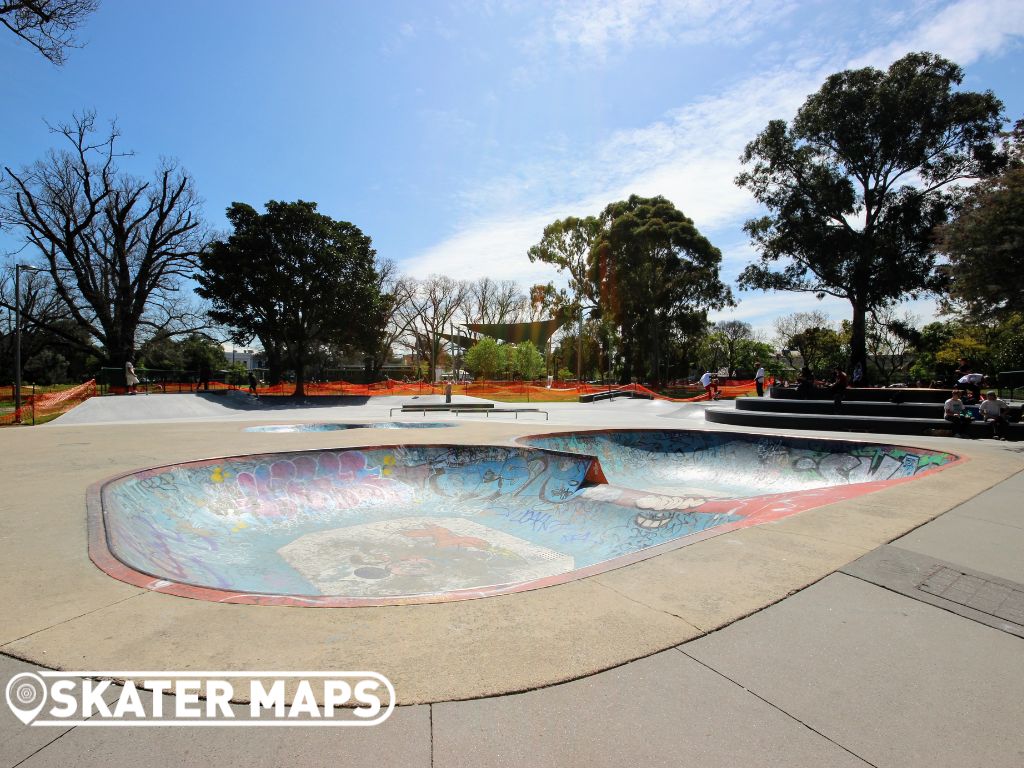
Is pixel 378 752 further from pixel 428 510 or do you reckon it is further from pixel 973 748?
pixel 428 510

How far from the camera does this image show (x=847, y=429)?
13.3 m

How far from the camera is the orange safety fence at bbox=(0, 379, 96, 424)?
17.8 metres

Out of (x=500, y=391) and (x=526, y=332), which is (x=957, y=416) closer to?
(x=500, y=391)

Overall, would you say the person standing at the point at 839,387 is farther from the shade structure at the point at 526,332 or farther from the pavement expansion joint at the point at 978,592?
the shade structure at the point at 526,332

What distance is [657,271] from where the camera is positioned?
39.8 m

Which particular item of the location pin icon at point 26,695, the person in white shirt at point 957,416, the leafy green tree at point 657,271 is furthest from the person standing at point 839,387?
the leafy green tree at point 657,271

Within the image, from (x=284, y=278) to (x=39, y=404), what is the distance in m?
13.3

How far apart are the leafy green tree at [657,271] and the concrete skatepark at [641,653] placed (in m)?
36.5

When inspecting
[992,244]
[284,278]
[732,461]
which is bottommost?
[732,461]

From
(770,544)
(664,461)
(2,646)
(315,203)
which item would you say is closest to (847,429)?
(664,461)

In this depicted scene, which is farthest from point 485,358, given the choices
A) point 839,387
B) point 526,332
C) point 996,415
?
point 996,415

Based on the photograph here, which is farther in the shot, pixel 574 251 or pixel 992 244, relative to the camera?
pixel 574 251

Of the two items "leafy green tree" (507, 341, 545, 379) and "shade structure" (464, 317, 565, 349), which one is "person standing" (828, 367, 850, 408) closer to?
"leafy green tree" (507, 341, 545, 379)

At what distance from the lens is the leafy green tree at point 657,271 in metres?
39.1
